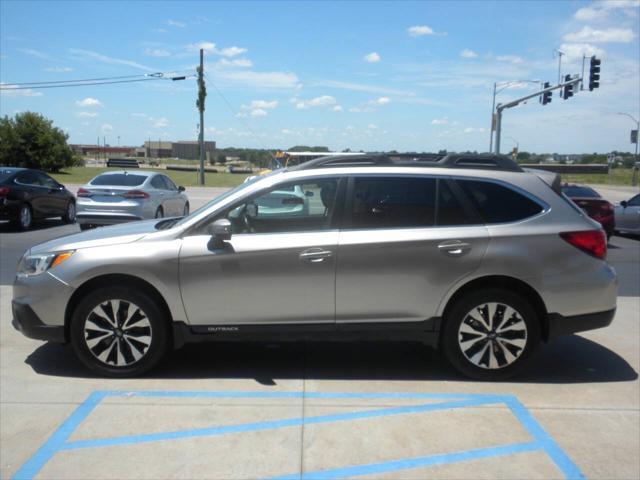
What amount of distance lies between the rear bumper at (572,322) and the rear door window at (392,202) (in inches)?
50.1

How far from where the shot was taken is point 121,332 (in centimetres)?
513

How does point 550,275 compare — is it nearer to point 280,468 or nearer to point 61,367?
point 280,468

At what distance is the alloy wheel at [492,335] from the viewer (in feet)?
17.0

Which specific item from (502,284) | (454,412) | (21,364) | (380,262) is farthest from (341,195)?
(21,364)

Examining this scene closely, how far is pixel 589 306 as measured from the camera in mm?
5254

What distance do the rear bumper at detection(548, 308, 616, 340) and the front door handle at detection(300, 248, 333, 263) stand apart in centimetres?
189

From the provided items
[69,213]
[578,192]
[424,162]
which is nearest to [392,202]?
[424,162]

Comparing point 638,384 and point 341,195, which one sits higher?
point 341,195

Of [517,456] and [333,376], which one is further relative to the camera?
[333,376]

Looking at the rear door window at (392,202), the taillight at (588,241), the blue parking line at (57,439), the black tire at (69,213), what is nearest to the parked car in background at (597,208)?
the taillight at (588,241)

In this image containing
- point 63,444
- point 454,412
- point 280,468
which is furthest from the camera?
point 454,412

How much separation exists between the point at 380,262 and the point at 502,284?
102 centimetres

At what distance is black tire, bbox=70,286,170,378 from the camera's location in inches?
200

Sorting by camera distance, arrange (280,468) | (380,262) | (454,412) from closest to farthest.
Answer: (280,468) → (454,412) → (380,262)
